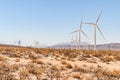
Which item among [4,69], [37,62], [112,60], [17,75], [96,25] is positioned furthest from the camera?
[96,25]

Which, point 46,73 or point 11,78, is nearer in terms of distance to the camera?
point 11,78

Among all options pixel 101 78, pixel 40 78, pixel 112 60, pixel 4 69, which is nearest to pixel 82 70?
pixel 101 78

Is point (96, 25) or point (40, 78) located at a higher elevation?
point (96, 25)

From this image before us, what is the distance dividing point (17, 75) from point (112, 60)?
1400 centimetres

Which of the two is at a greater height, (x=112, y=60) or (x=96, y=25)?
(x=96, y=25)

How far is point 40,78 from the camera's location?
1661 centimetres

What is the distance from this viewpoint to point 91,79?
54.6 ft

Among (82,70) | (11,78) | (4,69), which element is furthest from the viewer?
(82,70)

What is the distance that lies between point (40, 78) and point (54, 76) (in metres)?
0.96

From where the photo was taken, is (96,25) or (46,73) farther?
(96,25)

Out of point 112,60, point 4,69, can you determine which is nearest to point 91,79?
point 4,69

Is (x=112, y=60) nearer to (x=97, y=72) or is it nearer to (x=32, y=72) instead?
(x=97, y=72)

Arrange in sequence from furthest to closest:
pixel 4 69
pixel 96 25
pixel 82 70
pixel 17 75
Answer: pixel 96 25
pixel 82 70
pixel 4 69
pixel 17 75

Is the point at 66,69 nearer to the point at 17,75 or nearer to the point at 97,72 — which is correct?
the point at 97,72
